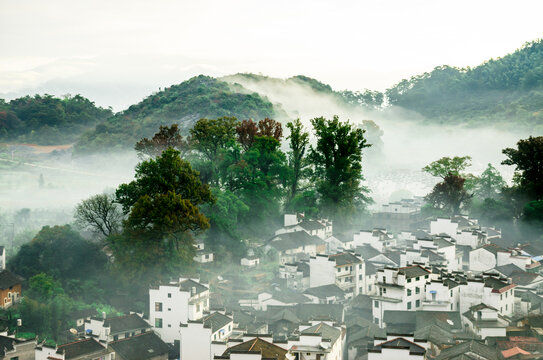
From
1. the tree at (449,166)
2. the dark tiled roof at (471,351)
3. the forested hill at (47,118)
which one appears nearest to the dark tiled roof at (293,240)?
the dark tiled roof at (471,351)

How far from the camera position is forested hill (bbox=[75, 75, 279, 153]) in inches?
2379

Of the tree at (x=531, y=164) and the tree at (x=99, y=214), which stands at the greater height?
the tree at (x=531, y=164)

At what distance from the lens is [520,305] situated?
23422 millimetres

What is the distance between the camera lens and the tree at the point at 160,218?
87.1 ft

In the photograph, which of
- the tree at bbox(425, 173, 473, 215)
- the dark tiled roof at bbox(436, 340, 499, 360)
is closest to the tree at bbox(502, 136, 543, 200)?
the tree at bbox(425, 173, 473, 215)

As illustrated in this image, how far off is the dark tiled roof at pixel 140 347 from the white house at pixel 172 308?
915 mm

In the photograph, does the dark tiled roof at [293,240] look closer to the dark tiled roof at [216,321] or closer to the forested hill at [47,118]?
the dark tiled roof at [216,321]

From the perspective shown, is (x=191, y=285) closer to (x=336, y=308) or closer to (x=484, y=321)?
(x=336, y=308)

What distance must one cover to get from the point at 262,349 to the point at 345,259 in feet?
35.5

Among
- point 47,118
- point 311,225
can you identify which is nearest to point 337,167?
point 311,225

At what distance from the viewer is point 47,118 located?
2377 inches

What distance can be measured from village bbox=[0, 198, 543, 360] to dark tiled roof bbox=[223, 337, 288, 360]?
0.03 meters

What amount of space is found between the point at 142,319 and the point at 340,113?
68.6 meters

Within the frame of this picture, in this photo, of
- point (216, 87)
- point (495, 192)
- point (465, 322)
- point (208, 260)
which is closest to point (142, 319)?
point (208, 260)
